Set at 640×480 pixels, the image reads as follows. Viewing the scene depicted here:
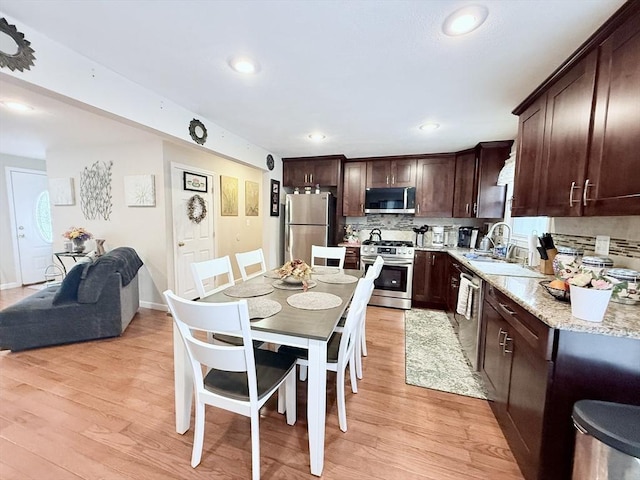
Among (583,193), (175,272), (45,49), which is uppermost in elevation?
(45,49)

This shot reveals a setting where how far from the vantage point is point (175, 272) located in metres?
3.63

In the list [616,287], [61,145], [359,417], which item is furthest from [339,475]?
[61,145]

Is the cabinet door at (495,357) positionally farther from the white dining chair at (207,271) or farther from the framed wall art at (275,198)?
the framed wall art at (275,198)

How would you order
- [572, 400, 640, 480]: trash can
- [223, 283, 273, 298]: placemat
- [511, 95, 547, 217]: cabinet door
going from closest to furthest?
[572, 400, 640, 480]: trash can
[223, 283, 273, 298]: placemat
[511, 95, 547, 217]: cabinet door

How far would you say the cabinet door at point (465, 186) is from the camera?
3.72 m

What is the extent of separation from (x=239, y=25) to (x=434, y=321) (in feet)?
11.5

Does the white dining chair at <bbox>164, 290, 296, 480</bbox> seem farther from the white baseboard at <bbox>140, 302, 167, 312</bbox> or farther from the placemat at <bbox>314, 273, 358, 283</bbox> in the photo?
the white baseboard at <bbox>140, 302, 167, 312</bbox>

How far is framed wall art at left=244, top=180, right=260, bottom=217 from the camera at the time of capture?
5.16 metres

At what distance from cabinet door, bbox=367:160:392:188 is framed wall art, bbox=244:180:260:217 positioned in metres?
2.39

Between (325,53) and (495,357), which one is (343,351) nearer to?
(495,357)

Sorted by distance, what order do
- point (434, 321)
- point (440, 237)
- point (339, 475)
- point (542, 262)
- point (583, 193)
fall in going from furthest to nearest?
point (440, 237), point (434, 321), point (542, 262), point (583, 193), point (339, 475)

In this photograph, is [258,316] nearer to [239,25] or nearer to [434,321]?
[239,25]

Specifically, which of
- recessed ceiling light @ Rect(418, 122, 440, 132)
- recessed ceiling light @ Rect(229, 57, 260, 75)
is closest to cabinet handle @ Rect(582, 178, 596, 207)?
recessed ceiling light @ Rect(418, 122, 440, 132)

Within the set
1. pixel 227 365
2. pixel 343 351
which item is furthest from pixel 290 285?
pixel 227 365
